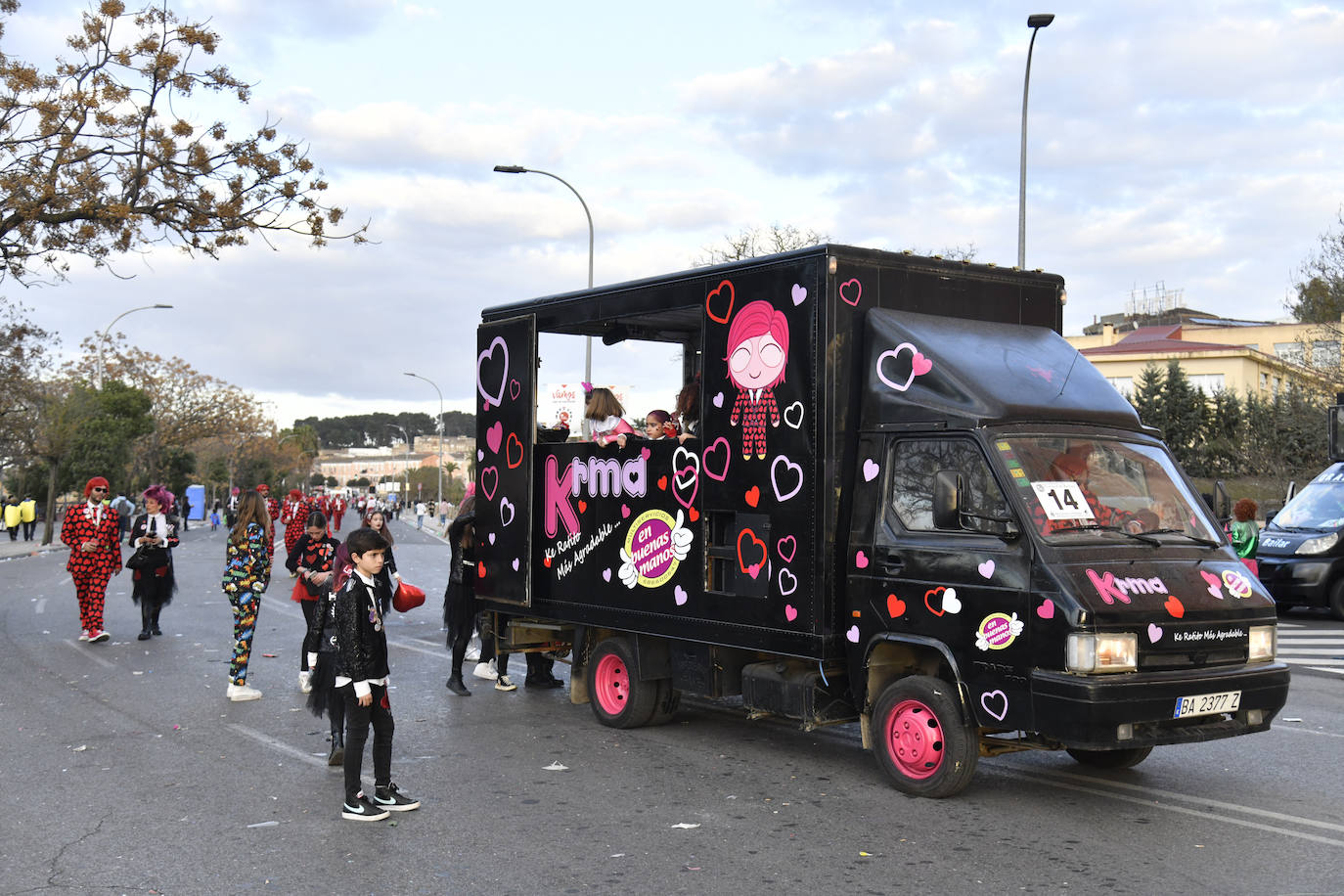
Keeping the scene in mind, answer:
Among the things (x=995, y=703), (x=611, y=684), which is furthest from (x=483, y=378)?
(x=995, y=703)

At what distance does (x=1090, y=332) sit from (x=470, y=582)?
91916mm

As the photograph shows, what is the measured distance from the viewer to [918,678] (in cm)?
677

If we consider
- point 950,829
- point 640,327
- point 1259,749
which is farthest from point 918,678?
point 640,327

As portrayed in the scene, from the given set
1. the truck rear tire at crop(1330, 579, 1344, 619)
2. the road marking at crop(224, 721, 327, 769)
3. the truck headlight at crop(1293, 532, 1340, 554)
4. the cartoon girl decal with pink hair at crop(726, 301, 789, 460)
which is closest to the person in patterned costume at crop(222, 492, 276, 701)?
the road marking at crop(224, 721, 327, 769)

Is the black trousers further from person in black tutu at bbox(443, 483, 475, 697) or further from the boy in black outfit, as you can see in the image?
person in black tutu at bbox(443, 483, 475, 697)

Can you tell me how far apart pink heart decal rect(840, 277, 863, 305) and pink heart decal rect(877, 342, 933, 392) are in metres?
0.41

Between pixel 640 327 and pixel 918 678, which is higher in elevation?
pixel 640 327

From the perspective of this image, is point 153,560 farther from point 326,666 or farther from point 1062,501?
point 1062,501

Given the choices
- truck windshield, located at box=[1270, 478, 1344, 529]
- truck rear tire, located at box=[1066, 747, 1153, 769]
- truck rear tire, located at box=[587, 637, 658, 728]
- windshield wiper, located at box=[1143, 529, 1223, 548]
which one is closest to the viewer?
windshield wiper, located at box=[1143, 529, 1223, 548]

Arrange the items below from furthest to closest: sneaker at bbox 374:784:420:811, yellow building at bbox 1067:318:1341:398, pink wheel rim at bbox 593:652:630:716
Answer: yellow building at bbox 1067:318:1341:398 → pink wheel rim at bbox 593:652:630:716 → sneaker at bbox 374:784:420:811

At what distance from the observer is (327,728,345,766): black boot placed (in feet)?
25.3

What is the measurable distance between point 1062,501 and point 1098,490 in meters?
0.33

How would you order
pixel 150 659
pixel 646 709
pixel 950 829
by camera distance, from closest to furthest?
1. pixel 950 829
2. pixel 646 709
3. pixel 150 659

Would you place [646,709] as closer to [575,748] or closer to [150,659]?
[575,748]
